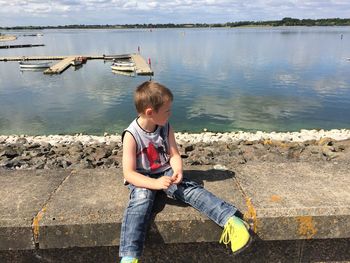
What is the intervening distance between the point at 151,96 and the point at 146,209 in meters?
1.00

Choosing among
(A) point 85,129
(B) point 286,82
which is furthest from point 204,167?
(B) point 286,82

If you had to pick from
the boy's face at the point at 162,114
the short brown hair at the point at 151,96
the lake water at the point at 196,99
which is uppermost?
the short brown hair at the point at 151,96

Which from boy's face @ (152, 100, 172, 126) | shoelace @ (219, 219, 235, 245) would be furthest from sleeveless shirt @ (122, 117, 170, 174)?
shoelace @ (219, 219, 235, 245)

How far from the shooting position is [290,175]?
340 centimetres

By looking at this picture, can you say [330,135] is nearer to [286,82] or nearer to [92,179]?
[92,179]

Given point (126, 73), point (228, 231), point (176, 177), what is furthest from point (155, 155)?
point (126, 73)

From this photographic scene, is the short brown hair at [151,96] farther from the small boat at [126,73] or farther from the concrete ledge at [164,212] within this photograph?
the small boat at [126,73]

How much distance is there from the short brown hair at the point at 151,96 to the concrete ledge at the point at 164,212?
829 millimetres

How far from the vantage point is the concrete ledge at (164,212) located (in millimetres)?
2615

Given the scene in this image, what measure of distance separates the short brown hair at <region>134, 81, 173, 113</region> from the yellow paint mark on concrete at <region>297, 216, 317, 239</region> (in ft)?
5.00

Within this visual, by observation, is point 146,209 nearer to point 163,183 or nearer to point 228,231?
point 163,183

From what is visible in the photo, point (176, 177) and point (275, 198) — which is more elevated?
point (176, 177)

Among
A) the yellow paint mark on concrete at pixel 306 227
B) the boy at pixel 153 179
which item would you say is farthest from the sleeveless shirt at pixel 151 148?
the yellow paint mark on concrete at pixel 306 227

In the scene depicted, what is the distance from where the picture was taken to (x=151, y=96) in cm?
300
